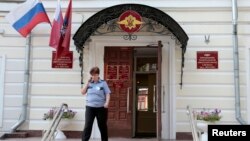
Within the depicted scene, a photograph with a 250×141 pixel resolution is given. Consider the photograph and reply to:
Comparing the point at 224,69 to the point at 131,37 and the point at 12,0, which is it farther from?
the point at 12,0

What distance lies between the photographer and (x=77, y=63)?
10086mm

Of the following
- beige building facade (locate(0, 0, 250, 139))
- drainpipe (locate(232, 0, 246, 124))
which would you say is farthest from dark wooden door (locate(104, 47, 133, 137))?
drainpipe (locate(232, 0, 246, 124))

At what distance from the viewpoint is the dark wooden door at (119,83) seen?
10195 mm

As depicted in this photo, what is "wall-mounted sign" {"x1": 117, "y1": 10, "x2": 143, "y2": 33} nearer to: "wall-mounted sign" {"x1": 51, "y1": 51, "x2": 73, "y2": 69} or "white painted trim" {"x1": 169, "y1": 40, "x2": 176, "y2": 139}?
"white painted trim" {"x1": 169, "y1": 40, "x2": 176, "y2": 139}

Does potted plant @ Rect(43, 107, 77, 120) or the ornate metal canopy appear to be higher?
the ornate metal canopy

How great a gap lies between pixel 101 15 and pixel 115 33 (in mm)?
909

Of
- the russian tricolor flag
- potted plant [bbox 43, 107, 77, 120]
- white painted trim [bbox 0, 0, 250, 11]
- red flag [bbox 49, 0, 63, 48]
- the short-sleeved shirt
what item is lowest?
potted plant [bbox 43, 107, 77, 120]

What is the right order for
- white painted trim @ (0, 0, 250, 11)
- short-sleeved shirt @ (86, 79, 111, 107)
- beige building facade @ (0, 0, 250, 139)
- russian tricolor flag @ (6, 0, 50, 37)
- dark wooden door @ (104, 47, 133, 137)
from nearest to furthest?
short-sleeved shirt @ (86, 79, 111, 107) < russian tricolor flag @ (6, 0, 50, 37) < beige building facade @ (0, 0, 250, 139) < white painted trim @ (0, 0, 250, 11) < dark wooden door @ (104, 47, 133, 137)

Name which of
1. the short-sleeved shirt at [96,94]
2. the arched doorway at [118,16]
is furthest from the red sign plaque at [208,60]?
the short-sleeved shirt at [96,94]

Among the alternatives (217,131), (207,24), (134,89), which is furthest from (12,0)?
(217,131)

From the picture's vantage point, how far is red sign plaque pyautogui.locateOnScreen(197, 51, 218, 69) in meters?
9.83

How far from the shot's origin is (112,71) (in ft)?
33.6

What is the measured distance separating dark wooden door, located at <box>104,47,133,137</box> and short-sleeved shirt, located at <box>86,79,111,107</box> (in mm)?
2339

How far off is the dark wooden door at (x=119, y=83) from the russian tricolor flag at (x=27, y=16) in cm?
182
